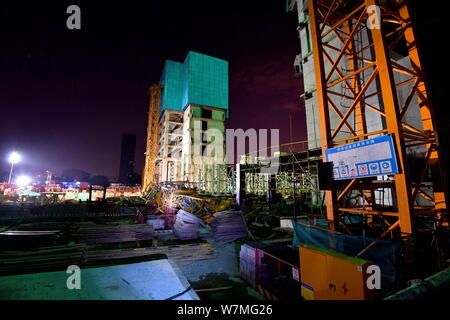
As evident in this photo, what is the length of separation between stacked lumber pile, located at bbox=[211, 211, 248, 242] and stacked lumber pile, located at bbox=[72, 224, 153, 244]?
3.22m

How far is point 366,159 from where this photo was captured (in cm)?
543

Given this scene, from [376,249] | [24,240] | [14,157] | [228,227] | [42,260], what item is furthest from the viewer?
[14,157]

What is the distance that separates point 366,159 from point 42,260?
8.00m

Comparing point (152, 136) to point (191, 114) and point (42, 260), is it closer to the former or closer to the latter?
point (191, 114)

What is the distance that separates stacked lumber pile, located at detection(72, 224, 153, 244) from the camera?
8.28 metres

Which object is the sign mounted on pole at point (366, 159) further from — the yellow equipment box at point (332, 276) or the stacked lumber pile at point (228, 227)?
the stacked lumber pile at point (228, 227)

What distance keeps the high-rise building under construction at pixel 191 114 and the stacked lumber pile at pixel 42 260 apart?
104 feet

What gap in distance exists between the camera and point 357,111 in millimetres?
8734

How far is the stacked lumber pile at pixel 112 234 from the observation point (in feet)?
27.2

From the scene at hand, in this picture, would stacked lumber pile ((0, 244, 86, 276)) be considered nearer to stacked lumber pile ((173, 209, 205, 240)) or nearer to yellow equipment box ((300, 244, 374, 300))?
yellow equipment box ((300, 244, 374, 300))

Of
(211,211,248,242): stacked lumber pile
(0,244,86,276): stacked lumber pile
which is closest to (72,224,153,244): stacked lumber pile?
(211,211,248,242): stacked lumber pile

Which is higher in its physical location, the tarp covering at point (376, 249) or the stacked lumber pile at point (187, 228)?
the tarp covering at point (376, 249)

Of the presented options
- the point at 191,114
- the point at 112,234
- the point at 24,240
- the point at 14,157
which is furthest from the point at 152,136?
the point at 24,240

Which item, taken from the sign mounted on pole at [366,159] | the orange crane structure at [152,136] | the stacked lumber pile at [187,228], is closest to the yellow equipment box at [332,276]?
the sign mounted on pole at [366,159]
